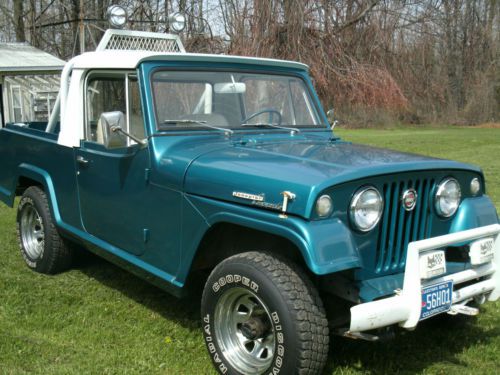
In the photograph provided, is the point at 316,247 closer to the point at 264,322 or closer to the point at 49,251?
the point at 264,322

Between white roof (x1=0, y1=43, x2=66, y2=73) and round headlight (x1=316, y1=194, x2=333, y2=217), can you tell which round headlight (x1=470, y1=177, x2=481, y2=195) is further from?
white roof (x1=0, y1=43, x2=66, y2=73)

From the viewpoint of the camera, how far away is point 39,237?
5.38 m

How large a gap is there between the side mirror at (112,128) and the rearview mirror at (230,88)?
0.71 m

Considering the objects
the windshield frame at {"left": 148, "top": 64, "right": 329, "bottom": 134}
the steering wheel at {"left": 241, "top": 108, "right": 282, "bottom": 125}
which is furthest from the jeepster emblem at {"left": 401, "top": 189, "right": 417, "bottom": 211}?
the steering wheel at {"left": 241, "top": 108, "right": 282, "bottom": 125}

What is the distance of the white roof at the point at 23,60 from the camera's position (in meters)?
18.0

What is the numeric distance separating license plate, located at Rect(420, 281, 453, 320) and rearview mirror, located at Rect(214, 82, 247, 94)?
2071 mm

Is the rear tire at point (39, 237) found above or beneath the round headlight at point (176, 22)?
beneath

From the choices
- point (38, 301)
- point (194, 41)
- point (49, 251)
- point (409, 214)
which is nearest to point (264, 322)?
point (409, 214)

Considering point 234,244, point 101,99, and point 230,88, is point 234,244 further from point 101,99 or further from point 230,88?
point 101,99

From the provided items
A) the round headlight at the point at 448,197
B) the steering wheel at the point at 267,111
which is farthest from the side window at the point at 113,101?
the round headlight at the point at 448,197

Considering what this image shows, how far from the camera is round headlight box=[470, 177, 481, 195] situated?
144 inches

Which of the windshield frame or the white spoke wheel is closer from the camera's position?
the white spoke wheel

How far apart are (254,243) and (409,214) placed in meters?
0.89

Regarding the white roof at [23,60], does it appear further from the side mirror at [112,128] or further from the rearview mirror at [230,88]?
the rearview mirror at [230,88]
